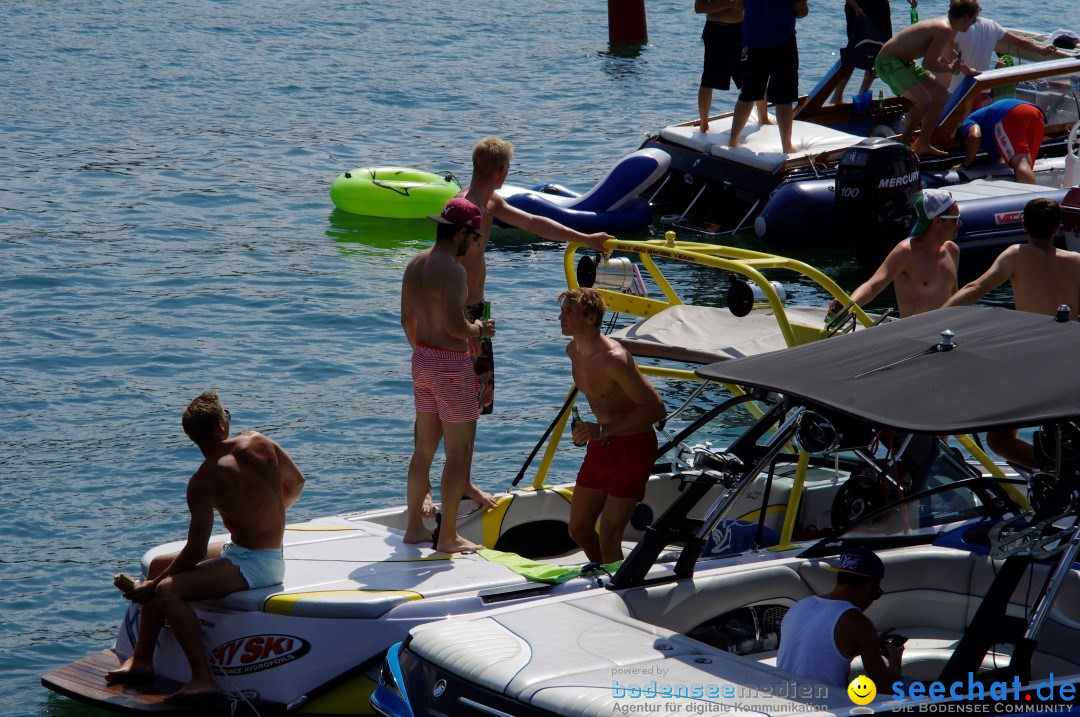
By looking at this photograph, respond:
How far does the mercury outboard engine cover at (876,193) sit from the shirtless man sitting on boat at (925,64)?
173 centimetres

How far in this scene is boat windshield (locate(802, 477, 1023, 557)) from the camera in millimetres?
5879

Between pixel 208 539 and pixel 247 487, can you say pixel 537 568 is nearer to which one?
pixel 247 487

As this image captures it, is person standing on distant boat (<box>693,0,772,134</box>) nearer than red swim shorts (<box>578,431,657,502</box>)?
No

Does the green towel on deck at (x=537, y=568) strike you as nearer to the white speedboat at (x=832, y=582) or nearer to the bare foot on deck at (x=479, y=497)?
the white speedboat at (x=832, y=582)

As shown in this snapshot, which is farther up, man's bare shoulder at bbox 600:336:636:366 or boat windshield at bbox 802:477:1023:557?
man's bare shoulder at bbox 600:336:636:366

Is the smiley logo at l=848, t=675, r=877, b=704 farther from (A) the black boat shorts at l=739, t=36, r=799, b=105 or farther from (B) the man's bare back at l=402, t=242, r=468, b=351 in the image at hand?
(A) the black boat shorts at l=739, t=36, r=799, b=105

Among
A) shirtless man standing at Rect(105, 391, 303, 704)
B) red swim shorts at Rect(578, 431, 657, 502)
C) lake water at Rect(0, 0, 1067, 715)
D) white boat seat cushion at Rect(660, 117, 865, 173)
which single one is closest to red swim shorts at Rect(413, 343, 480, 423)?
red swim shorts at Rect(578, 431, 657, 502)

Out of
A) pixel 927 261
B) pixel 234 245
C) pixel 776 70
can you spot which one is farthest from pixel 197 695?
pixel 234 245

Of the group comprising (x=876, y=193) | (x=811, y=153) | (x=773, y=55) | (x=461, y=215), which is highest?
(x=773, y=55)

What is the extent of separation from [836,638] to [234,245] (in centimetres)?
1206

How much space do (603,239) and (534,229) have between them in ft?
1.29

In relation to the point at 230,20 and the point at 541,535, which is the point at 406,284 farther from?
the point at 230,20

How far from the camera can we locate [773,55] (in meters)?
13.9

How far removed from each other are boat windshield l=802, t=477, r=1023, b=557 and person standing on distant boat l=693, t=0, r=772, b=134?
9.19m
